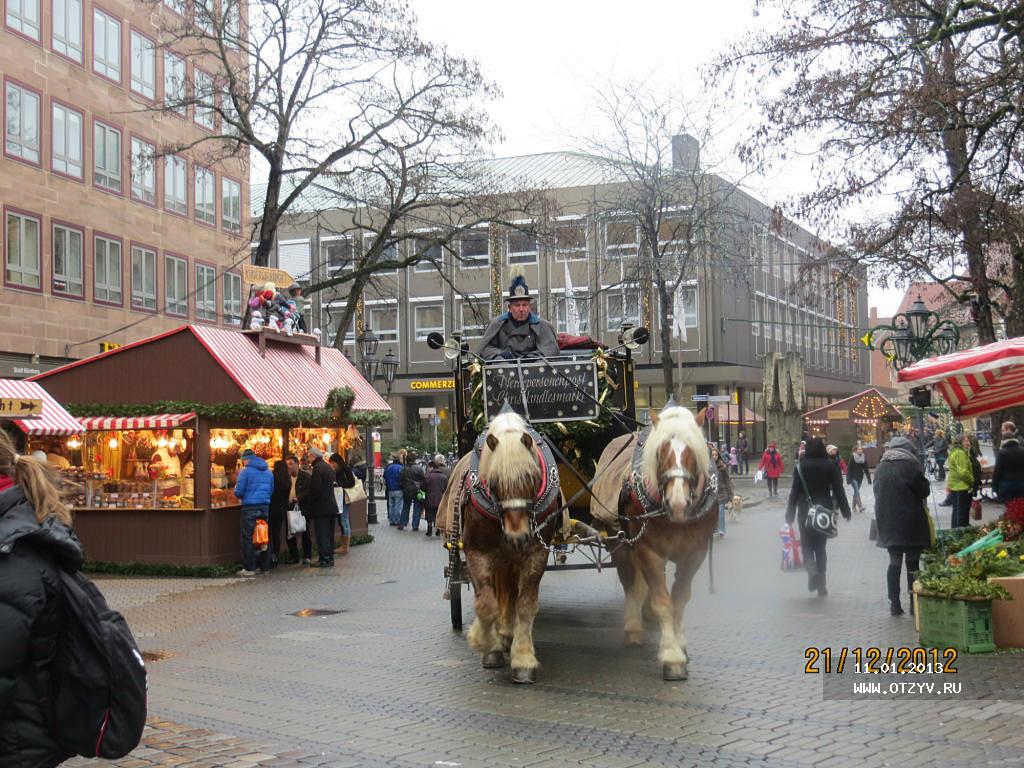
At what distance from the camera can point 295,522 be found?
57.8 ft

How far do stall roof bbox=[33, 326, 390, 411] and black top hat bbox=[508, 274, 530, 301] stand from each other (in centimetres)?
714

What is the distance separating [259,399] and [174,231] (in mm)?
19749

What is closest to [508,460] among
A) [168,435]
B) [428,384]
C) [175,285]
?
[168,435]

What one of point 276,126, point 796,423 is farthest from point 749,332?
point 276,126

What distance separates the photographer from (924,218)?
16172 millimetres

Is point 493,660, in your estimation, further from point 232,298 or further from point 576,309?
point 576,309

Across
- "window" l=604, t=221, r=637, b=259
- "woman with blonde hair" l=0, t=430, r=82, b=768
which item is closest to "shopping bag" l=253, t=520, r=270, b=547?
"woman with blonde hair" l=0, t=430, r=82, b=768

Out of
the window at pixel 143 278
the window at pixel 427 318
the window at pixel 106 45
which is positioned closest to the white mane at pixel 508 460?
the window at pixel 143 278

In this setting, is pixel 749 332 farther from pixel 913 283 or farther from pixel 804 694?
pixel 804 694

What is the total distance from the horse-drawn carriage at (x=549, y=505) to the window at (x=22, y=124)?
2174cm

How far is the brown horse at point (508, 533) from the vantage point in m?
7.93

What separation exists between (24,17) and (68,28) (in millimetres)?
1852

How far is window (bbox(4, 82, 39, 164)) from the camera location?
89.9 ft

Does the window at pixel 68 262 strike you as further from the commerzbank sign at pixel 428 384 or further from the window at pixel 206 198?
the commerzbank sign at pixel 428 384
